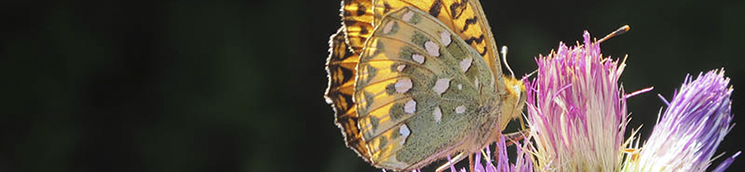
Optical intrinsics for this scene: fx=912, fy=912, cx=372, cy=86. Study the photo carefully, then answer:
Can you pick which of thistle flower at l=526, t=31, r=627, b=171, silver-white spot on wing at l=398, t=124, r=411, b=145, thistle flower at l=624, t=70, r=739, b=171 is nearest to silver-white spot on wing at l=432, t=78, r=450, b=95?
silver-white spot on wing at l=398, t=124, r=411, b=145

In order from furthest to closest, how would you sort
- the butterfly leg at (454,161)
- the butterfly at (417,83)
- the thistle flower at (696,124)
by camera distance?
the butterfly at (417,83) → the butterfly leg at (454,161) → the thistle flower at (696,124)

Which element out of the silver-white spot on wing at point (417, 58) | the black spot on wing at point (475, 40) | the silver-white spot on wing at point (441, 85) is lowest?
the silver-white spot on wing at point (441, 85)

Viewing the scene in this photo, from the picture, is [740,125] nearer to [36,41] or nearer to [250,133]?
[250,133]

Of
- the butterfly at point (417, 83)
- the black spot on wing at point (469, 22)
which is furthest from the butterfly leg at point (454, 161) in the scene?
the black spot on wing at point (469, 22)

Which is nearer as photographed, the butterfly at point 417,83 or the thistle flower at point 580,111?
the thistle flower at point 580,111

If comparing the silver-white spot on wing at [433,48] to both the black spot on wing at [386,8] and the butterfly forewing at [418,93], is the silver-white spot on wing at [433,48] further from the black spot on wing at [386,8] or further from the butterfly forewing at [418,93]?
the black spot on wing at [386,8]

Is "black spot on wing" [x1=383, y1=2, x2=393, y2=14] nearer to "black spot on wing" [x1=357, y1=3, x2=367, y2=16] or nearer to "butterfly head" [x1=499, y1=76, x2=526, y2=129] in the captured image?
"black spot on wing" [x1=357, y1=3, x2=367, y2=16]
